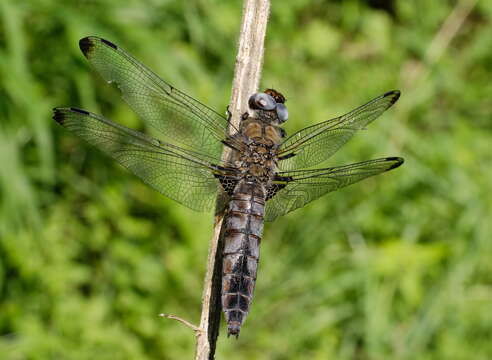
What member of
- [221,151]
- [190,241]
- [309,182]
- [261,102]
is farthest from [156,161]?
[190,241]

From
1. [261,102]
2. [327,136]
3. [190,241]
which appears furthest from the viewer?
[190,241]

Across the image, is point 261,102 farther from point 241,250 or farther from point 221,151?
point 241,250

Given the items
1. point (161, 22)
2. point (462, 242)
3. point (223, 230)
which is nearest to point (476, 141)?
point (462, 242)

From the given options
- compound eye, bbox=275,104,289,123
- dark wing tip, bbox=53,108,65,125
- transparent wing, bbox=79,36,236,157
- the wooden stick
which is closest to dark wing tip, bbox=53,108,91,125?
dark wing tip, bbox=53,108,65,125

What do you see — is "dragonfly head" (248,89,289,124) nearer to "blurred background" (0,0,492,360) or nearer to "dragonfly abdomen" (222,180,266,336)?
"dragonfly abdomen" (222,180,266,336)

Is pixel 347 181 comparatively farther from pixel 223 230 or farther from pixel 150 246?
pixel 150 246
